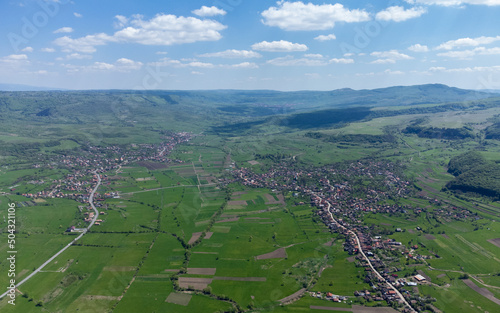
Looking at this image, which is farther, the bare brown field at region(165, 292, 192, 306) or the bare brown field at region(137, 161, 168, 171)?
the bare brown field at region(137, 161, 168, 171)

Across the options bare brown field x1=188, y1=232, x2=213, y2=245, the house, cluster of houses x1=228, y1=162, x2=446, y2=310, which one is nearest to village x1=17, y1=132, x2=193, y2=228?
bare brown field x1=188, y1=232, x2=213, y2=245

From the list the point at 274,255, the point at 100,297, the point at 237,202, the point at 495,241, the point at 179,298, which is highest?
the point at 495,241

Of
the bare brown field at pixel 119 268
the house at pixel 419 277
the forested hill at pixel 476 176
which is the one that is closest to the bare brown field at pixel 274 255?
the house at pixel 419 277

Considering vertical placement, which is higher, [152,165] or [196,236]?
[152,165]

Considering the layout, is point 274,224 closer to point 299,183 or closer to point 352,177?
point 299,183

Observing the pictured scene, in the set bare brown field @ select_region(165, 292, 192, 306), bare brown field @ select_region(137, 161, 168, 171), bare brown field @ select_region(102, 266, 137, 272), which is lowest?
bare brown field @ select_region(165, 292, 192, 306)

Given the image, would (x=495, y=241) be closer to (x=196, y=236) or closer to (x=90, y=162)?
(x=196, y=236)

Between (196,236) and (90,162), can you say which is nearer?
(196,236)

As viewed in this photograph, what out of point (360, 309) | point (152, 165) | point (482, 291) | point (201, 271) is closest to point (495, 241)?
point (482, 291)

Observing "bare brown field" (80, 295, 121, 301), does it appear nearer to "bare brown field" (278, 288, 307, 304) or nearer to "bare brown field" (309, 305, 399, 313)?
"bare brown field" (278, 288, 307, 304)

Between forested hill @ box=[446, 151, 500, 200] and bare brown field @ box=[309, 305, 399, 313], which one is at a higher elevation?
forested hill @ box=[446, 151, 500, 200]

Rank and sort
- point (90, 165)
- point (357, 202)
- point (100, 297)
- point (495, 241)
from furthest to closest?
point (90, 165), point (357, 202), point (495, 241), point (100, 297)

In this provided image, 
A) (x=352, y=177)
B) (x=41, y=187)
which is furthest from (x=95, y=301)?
(x=352, y=177)
